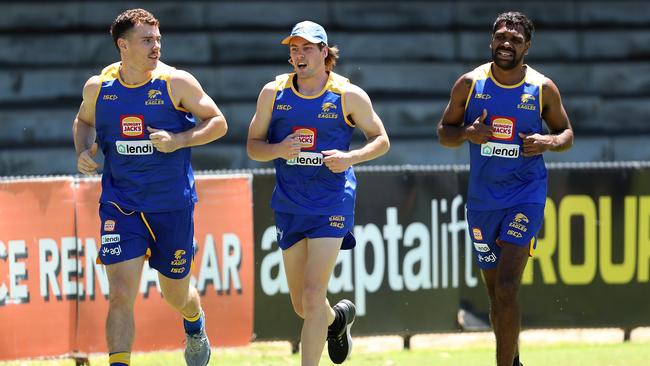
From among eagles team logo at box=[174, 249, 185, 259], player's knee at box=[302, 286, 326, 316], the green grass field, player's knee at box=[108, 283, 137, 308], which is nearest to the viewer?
player's knee at box=[108, 283, 137, 308]

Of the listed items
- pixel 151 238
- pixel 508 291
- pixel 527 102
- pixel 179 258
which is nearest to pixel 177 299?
pixel 179 258

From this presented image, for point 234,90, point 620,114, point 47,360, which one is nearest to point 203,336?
point 47,360

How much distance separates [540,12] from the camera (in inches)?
611

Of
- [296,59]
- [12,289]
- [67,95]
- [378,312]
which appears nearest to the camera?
[296,59]

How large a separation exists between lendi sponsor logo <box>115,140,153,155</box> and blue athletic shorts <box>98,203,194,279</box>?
33 centimetres

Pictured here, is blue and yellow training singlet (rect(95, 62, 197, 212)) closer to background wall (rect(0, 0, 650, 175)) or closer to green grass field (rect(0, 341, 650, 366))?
green grass field (rect(0, 341, 650, 366))

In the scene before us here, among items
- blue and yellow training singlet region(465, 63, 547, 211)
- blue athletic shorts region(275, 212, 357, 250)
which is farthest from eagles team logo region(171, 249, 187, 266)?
blue and yellow training singlet region(465, 63, 547, 211)

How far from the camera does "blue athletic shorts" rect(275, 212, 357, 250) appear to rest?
7078 mm

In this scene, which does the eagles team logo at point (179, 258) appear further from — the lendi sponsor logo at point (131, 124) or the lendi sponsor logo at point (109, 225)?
the lendi sponsor logo at point (131, 124)

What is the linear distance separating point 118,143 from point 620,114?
965 centimetres

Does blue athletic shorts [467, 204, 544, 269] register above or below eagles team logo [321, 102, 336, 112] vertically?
below

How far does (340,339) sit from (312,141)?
1.55 meters

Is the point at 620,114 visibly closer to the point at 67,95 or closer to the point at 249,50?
the point at 249,50

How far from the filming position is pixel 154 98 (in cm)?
702
